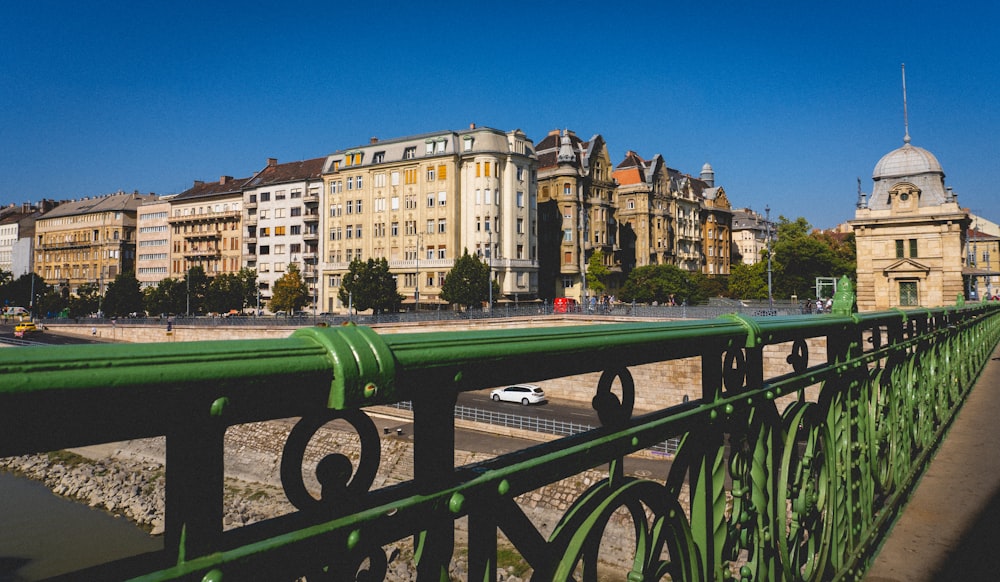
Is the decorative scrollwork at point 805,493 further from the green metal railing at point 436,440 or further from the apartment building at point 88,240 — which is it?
the apartment building at point 88,240

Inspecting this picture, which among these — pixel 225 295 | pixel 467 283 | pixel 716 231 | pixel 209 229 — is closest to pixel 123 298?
pixel 225 295

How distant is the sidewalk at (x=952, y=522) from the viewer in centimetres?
340

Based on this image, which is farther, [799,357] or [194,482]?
[799,357]

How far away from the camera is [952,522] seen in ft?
13.5

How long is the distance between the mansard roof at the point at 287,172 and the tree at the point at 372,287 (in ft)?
65.4

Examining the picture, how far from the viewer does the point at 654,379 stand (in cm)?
3488

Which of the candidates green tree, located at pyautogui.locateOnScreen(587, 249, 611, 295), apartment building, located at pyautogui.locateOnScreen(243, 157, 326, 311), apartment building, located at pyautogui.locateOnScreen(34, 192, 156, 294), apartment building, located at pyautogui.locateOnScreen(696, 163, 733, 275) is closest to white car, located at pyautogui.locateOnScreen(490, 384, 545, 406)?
green tree, located at pyautogui.locateOnScreen(587, 249, 611, 295)

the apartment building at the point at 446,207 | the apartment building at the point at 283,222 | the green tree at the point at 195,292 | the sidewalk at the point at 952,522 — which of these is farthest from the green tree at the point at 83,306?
the sidewalk at the point at 952,522

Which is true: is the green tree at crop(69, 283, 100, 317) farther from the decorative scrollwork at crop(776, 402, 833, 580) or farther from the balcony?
the decorative scrollwork at crop(776, 402, 833, 580)

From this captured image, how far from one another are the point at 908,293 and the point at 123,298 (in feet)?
237

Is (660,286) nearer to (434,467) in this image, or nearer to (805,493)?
(805,493)

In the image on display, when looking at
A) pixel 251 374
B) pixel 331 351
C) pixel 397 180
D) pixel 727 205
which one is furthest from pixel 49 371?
pixel 727 205

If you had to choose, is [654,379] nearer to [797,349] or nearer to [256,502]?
[256,502]

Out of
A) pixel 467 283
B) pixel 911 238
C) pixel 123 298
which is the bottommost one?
pixel 123 298
